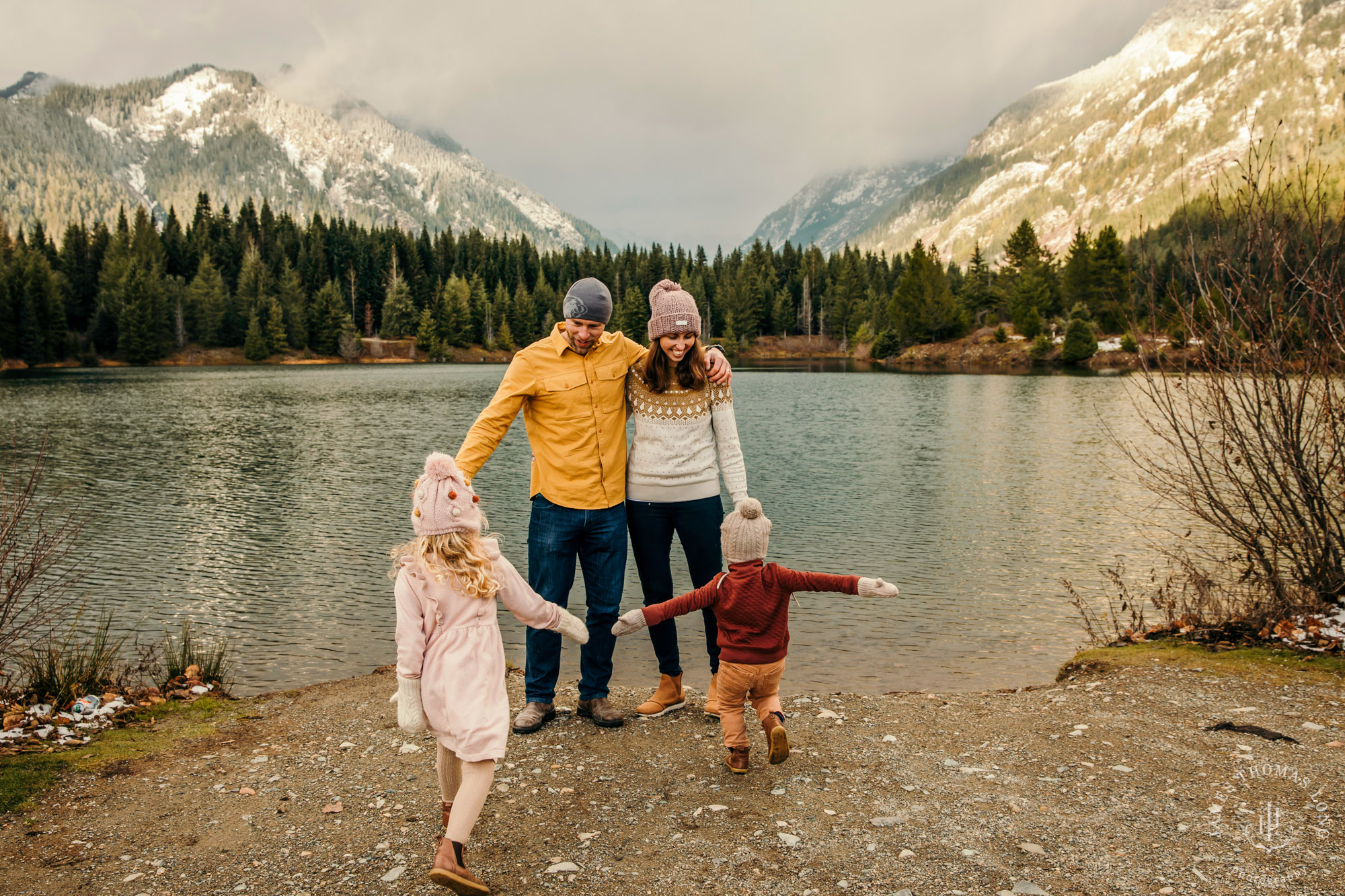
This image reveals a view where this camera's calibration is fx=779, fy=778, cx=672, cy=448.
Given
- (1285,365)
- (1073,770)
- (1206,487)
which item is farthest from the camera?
(1206,487)

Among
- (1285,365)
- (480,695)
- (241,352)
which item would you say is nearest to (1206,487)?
(1285,365)

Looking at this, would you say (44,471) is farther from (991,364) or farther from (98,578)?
(991,364)

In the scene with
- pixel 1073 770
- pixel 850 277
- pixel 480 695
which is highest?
pixel 850 277

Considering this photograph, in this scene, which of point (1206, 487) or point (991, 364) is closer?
point (1206, 487)

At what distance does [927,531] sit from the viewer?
15820mm

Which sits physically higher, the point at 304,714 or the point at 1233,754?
the point at 1233,754

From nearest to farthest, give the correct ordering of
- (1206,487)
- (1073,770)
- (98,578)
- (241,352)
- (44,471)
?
1. (1073,770)
2. (1206,487)
3. (98,578)
4. (44,471)
5. (241,352)

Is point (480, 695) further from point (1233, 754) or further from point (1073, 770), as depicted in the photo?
point (1233, 754)

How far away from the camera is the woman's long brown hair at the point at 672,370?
5.27 meters

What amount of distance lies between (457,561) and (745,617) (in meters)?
1.84

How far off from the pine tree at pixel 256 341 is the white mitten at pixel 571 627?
3897 inches

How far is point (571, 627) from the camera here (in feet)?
14.7

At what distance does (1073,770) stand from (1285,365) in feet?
15.0

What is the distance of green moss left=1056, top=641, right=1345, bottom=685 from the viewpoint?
20.1 feet
